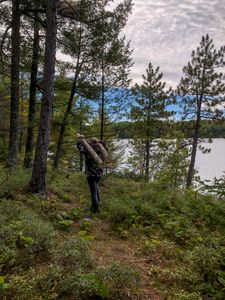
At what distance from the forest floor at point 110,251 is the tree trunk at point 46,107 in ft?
1.49

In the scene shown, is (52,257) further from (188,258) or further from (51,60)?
(51,60)

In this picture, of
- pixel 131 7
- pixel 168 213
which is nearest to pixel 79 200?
pixel 168 213

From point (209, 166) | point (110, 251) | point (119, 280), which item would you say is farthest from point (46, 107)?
point (209, 166)

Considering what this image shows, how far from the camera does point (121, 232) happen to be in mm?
6375

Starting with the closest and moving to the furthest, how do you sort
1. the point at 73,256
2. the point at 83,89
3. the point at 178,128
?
the point at 73,256
the point at 83,89
the point at 178,128

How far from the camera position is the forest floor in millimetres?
A: 3631

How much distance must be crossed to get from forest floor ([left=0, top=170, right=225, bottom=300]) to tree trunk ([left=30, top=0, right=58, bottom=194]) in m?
0.45

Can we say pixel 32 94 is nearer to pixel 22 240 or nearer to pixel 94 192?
pixel 94 192

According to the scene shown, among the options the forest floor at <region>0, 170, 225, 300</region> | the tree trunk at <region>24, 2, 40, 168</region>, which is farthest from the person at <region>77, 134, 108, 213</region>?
the tree trunk at <region>24, 2, 40, 168</region>

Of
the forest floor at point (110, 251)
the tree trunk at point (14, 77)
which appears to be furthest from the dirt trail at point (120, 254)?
the tree trunk at point (14, 77)

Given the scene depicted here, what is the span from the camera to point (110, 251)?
530cm

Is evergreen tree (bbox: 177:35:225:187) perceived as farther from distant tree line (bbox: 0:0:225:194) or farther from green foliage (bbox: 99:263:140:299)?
green foliage (bbox: 99:263:140:299)

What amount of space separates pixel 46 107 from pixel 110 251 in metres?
4.31

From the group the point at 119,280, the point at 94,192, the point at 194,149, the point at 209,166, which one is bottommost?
the point at 209,166
